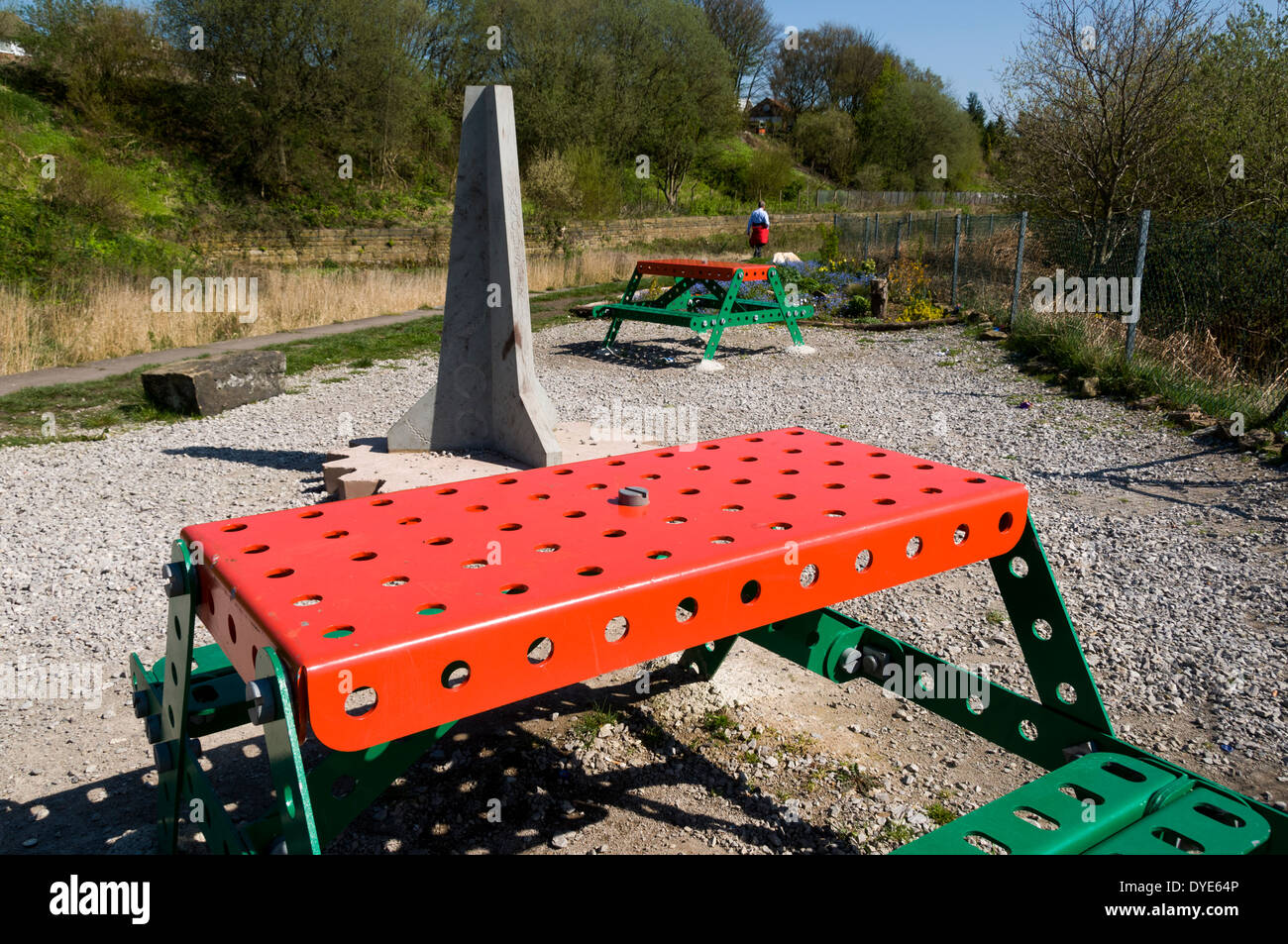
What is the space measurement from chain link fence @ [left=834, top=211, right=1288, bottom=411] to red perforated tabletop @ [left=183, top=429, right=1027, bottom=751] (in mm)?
7168

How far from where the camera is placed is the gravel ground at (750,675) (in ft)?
9.50

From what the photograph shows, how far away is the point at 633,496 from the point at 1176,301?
10696 millimetres

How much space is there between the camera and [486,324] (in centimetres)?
622

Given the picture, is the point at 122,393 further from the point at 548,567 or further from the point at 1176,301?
the point at 1176,301

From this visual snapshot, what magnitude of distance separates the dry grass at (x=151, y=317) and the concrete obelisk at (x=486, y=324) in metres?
7.23

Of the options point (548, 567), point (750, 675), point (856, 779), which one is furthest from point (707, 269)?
point (548, 567)

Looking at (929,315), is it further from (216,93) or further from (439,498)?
(216,93)

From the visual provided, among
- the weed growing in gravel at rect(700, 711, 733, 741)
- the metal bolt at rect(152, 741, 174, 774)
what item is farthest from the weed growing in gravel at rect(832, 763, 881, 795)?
the metal bolt at rect(152, 741, 174, 774)

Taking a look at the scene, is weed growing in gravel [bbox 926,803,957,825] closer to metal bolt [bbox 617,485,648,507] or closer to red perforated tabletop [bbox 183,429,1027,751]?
red perforated tabletop [bbox 183,429,1027,751]

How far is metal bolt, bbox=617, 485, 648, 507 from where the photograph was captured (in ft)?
7.60

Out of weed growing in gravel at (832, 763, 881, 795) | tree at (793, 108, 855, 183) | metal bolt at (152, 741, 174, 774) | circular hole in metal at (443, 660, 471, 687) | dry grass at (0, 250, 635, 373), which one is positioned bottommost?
weed growing in gravel at (832, 763, 881, 795)

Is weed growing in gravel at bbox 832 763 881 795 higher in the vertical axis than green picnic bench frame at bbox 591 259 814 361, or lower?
lower

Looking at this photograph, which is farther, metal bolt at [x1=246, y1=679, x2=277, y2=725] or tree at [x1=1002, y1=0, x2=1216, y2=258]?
tree at [x1=1002, y1=0, x2=1216, y2=258]
